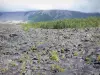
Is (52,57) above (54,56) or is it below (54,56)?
below

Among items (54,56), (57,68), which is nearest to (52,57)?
(54,56)

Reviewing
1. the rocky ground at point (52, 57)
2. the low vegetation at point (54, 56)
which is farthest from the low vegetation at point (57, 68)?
the low vegetation at point (54, 56)

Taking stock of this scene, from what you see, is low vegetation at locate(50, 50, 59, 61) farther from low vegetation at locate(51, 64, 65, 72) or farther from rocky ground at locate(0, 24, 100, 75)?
low vegetation at locate(51, 64, 65, 72)

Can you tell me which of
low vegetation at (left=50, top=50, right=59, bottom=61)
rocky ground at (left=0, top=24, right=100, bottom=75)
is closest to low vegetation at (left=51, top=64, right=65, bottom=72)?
rocky ground at (left=0, top=24, right=100, bottom=75)

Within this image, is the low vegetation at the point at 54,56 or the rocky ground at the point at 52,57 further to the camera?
the low vegetation at the point at 54,56

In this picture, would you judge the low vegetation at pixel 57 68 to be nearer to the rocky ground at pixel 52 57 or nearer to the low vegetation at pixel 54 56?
the rocky ground at pixel 52 57

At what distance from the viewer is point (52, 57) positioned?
30984 mm

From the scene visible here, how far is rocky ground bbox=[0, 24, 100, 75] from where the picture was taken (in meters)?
27.6

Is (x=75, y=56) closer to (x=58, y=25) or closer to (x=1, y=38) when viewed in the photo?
(x=1, y=38)

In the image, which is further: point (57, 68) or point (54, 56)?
point (54, 56)

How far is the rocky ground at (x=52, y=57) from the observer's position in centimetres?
2758

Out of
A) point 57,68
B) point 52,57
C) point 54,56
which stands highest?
point 54,56

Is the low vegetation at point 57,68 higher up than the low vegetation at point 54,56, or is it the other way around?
the low vegetation at point 54,56

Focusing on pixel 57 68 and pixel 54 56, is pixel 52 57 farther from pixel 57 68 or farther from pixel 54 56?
pixel 57 68
